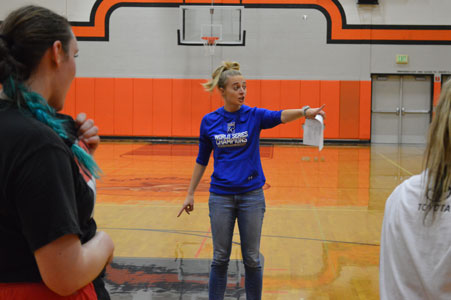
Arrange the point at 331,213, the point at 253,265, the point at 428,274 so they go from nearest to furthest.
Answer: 1. the point at 428,274
2. the point at 253,265
3. the point at 331,213

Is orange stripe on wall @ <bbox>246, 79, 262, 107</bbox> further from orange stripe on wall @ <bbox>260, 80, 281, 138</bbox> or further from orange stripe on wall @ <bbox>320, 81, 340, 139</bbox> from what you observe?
orange stripe on wall @ <bbox>320, 81, 340, 139</bbox>

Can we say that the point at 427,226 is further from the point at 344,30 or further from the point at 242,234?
the point at 344,30

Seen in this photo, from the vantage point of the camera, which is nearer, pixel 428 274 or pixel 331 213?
pixel 428 274

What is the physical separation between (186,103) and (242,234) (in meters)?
15.0

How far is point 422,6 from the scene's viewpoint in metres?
17.5

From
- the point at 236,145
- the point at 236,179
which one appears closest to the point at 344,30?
the point at 236,145

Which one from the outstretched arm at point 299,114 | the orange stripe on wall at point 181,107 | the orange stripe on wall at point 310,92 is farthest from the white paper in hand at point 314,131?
the orange stripe on wall at point 181,107

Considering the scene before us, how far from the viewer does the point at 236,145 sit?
3.57 m

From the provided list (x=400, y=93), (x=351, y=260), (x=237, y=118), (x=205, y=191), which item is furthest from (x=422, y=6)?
(x=237, y=118)

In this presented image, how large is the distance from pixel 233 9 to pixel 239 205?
14609mm

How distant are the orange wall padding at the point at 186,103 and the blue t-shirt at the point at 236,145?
1421cm

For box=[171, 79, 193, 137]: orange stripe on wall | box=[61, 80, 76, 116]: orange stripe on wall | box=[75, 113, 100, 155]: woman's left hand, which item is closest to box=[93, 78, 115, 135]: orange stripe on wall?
box=[61, 80, 76, 116]: orange stripe on wall

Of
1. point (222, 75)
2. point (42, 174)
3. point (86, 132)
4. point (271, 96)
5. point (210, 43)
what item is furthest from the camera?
point (271, 96)

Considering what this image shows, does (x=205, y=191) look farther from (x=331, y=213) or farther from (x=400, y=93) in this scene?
(x=400, y=93)
